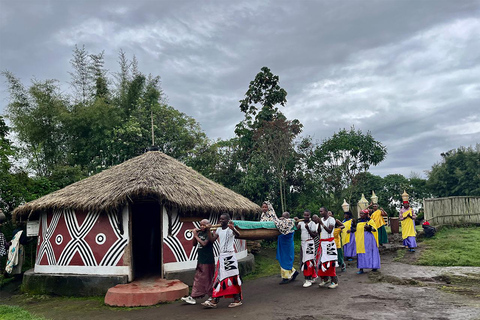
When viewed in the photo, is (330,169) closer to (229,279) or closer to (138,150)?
(138,150)

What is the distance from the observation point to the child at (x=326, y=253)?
8414mm

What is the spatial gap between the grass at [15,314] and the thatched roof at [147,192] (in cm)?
266

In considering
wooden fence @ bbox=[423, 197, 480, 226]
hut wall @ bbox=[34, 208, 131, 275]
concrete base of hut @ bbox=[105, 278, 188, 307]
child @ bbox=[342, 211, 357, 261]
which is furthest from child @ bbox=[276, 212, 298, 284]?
wooden fence @ bbox=[423, 197, 480, 226]

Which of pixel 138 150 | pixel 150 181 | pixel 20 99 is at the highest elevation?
pixel 20 99

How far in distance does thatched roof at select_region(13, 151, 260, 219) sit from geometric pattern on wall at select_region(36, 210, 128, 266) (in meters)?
0.39

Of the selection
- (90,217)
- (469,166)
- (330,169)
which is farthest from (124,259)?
(469,166)

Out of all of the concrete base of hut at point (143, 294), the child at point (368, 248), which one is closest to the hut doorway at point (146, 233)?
the concrete base of hut at point (143, 294)

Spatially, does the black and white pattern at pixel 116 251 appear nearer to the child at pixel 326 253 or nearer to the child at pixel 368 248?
the child at pixel 326 253

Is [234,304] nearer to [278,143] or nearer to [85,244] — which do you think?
[85,244]

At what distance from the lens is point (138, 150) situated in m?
19.5

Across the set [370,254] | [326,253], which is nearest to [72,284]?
[326,253]

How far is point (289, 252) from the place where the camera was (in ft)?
30.9

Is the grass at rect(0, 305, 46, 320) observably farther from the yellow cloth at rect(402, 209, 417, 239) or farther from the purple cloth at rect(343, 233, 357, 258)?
the yellow cloth at rect(402, 209, 417, 239)

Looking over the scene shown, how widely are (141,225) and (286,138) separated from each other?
7691 millimetres
